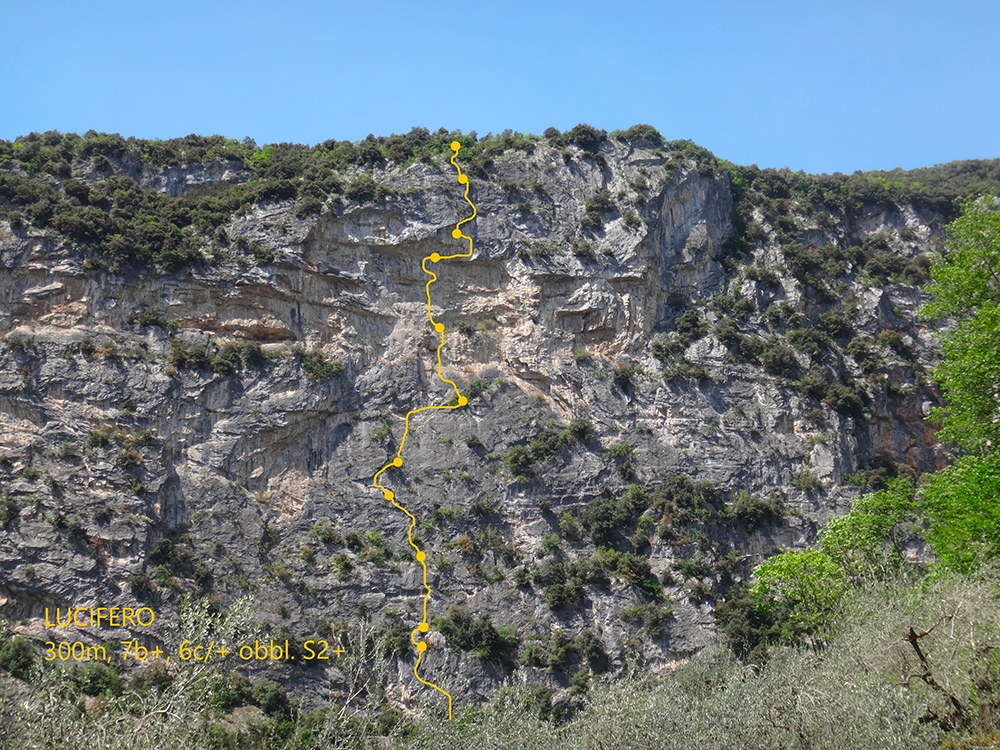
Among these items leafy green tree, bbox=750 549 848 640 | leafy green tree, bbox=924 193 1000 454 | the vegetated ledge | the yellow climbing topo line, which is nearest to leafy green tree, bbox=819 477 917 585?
leafy green tree, bbox=750 549 848 640

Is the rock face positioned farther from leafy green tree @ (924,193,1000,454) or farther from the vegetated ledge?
leafy green tree @ (924,193,1000,454)

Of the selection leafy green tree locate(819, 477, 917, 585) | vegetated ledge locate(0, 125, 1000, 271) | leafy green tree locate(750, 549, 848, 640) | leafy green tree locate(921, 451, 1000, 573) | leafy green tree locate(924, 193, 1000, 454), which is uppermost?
vegetated ledge locate(0, 125, 1000, 271)

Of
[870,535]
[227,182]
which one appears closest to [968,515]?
[870,535]

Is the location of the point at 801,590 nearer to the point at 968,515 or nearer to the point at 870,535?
the point at 870,535

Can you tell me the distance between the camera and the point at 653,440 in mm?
35312

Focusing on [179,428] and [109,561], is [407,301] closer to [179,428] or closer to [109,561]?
[179,428]

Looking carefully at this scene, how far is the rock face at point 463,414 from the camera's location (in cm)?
2944

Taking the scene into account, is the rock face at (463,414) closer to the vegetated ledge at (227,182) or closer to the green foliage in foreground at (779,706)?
the vegetated ledge at (227,182)

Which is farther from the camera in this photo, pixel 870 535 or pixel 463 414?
pixel 463 414

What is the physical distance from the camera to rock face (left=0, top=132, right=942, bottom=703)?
29.4 metres

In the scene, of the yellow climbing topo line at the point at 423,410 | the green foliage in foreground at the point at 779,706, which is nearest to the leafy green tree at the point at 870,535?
the green foliage in foreground at the point at 779,706

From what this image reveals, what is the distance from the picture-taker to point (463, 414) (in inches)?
1400

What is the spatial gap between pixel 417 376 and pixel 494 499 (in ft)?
21.1

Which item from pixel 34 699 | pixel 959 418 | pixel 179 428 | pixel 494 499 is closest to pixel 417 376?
pixel 494 499
